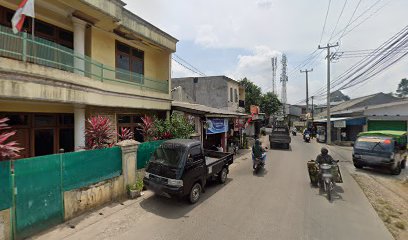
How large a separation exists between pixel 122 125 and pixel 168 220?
6249 mm

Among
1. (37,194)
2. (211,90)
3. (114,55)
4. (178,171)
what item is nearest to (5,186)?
(37,194)

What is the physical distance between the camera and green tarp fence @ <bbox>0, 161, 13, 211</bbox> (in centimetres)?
466

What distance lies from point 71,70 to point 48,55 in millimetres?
979

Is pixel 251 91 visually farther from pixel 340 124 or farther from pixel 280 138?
pixel 280 138

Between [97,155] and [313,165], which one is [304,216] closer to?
[313,165]

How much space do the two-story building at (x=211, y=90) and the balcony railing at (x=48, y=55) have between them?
48.3ft

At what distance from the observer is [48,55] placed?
7.05m

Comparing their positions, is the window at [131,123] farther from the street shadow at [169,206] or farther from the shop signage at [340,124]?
A: the shop signage at [340,124]

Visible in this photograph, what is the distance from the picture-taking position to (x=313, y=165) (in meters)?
9.53

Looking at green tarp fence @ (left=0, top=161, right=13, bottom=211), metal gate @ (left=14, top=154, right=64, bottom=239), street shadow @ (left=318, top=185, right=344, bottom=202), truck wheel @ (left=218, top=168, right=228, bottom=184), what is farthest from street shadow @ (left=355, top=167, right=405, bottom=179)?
green tarp fence @ (left=0, top=161, right=13, bottom=211)

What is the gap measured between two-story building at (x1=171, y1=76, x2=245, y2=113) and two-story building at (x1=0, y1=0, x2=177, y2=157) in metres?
13.0

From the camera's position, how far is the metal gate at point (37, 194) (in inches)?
195

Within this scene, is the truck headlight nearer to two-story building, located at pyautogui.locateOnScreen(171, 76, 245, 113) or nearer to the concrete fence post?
the concrete fence post

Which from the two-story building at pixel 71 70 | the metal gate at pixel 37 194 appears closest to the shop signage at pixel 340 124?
the two-story building at pixel 71 70
